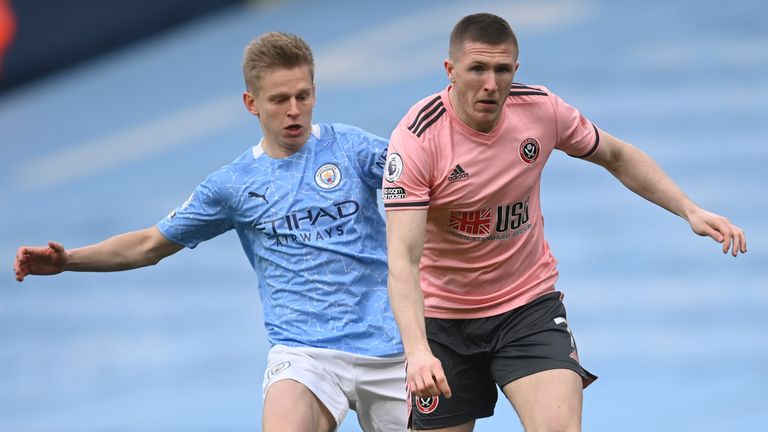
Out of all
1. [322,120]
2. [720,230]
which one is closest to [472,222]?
[720,230]

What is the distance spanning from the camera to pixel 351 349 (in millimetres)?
6301

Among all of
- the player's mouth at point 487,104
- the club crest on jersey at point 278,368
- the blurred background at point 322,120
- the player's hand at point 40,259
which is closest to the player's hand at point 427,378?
the club crest on jersey at point 278,368

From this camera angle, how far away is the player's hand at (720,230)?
5793 mm

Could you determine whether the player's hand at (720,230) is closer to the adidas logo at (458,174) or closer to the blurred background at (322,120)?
the adidas logo at (458,174)

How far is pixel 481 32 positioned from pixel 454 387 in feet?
5.08

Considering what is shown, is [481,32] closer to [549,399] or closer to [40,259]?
[549,399]

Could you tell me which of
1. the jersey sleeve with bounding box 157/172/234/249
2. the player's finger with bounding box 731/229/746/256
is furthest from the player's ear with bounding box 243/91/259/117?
the player's finger with bounding box 731/229/746/256

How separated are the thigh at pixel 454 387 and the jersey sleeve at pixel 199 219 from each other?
1.08 meters

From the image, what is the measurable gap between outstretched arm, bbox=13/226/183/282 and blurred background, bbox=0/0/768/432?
456 cm

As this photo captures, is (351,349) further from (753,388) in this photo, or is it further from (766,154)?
(766,154)

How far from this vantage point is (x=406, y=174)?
18.9ft

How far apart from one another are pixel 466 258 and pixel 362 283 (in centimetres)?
49

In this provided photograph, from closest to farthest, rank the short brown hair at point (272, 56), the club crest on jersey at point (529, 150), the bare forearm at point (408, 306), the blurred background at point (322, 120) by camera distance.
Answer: the bare forearm at point (408, 306) < the club crest on jersey at point (529, 150) < the short brown hair at point (272, 56) < the blurred background at point (322, 120)

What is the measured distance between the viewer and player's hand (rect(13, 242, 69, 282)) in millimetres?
6461
